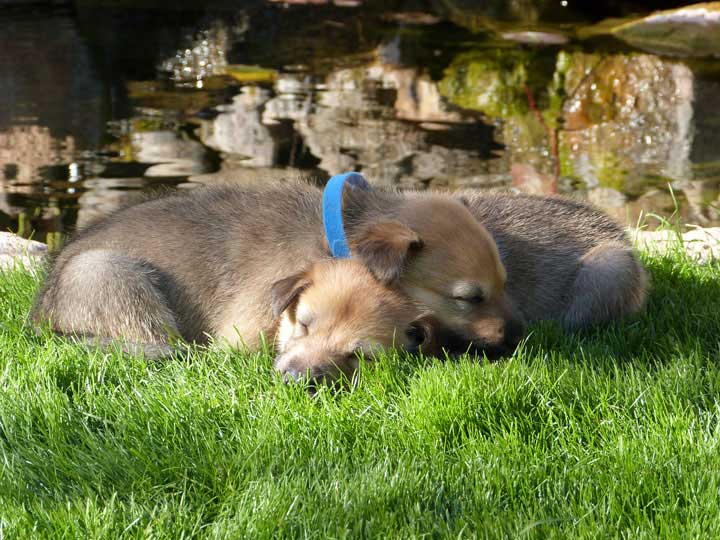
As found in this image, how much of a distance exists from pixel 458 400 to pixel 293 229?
1.54 metres

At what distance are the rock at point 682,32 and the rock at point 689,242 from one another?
7.44 meters

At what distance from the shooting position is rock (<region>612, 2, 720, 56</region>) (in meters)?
13.4

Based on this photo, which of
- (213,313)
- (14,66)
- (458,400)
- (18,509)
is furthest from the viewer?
(14,66)

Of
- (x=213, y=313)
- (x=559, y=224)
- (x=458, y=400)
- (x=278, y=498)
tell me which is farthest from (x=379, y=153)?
(x=278, y=498)

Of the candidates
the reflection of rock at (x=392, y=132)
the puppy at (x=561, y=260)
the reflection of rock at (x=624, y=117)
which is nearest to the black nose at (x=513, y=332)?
the puppy at (x=561, y=260)

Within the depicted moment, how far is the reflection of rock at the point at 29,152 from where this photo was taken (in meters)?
9.51

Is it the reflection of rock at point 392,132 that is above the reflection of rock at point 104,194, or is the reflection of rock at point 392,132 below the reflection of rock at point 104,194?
above

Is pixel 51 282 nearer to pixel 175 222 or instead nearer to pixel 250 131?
pixel 175 222

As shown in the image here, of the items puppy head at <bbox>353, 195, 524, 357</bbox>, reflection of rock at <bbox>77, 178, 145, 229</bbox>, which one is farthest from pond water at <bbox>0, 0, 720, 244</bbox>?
puppy head at <bbox>353, 195, 524, 357</bbox>

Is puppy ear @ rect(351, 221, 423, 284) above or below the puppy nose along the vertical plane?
above

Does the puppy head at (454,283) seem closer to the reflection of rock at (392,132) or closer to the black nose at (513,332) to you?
the black nose at (513,332)

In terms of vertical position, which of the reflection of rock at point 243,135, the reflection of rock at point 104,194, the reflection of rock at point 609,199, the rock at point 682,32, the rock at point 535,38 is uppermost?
the rock at point 682,32

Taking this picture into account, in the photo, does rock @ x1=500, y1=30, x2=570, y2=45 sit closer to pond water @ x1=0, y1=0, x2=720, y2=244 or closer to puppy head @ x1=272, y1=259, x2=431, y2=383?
pond water @ x1=0, y1=0, x2=720, y2=244

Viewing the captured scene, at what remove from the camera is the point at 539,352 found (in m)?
4.22
